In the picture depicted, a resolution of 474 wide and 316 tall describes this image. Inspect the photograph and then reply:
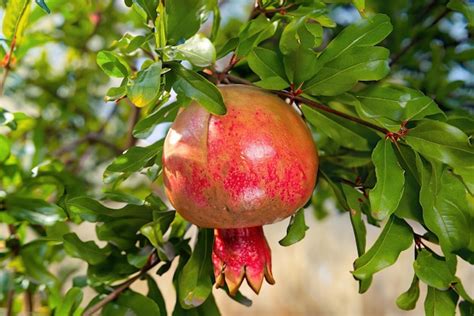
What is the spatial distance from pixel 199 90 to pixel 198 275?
233 millimetres

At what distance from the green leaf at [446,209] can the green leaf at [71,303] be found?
463mm

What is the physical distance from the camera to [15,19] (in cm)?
73

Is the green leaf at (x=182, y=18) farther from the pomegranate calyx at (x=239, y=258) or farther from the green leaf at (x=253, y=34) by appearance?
the pomegranate calyx at (x=239, y=258)

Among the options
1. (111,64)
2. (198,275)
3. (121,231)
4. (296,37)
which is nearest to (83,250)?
(121,231)

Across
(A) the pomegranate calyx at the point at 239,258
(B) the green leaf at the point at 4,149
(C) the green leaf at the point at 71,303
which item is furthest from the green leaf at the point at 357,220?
(B) the green leaf at the point at 4,149

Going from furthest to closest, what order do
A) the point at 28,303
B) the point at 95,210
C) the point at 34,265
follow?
the point at 28,303
the point at 34,265
the point at 95,210

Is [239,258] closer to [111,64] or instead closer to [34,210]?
[111,64]

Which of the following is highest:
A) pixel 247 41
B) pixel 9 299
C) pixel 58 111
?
pixel 247 41

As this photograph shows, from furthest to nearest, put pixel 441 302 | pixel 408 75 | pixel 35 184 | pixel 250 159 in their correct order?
pixel 408 75, pixel 35 184, pixel 441 302, pixel 250 159

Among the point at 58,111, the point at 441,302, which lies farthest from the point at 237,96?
the point at 58,111

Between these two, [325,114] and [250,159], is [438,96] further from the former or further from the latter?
[250,159]

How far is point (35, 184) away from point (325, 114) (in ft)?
1.54

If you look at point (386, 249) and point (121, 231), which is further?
point (121, 231)

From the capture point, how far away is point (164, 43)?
559mm
